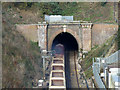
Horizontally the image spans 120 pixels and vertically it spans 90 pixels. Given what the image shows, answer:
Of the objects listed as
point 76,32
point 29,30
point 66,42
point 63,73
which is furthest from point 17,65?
point 66,42

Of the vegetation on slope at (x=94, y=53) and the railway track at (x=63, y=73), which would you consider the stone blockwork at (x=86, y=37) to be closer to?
the vegetation on slope at (x=94, y=53)

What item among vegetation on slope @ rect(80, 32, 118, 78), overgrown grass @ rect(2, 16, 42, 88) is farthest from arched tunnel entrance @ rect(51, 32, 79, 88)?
overgrown grass @ rect(2, 16, 42, 88)

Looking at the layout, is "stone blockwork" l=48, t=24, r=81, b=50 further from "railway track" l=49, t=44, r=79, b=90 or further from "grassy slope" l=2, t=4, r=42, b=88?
"grassy slope" l=2, t=4, r=42, b=88

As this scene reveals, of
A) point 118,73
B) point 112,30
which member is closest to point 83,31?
point 112,30


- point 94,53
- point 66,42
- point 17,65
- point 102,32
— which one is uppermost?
point 102,32

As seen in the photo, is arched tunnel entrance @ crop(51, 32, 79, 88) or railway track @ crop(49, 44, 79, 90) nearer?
railway track @ crop(49, 44, 79, 90)

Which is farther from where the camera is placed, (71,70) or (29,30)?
(29,30)

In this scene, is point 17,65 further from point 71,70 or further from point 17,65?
point 71,70
